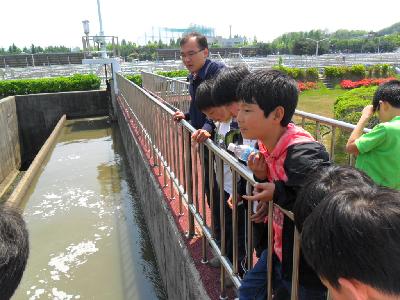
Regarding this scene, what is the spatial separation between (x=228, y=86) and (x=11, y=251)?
1529mm

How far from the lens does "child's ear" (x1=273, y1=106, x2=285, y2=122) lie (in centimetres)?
161

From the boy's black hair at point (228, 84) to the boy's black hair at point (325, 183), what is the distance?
1267mm

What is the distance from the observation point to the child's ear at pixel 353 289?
0.82 meters

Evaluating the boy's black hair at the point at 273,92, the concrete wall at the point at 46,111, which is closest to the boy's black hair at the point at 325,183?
the boy's black hair at the point at 273,92

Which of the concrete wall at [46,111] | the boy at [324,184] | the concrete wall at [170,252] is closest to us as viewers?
the boy at [324,184]

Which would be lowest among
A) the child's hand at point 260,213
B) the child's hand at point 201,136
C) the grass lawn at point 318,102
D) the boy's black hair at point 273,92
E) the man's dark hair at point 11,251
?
the grass lawn at point 318,102

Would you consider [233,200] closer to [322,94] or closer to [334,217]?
[334,217]

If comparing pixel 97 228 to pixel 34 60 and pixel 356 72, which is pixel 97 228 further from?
pixel 34 60

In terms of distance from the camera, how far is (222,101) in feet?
7.61

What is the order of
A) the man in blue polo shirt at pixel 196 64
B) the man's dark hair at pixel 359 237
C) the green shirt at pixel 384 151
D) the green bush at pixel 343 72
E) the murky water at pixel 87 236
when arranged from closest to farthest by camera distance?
the man's dark hair at pixel 359 237 → the green shirt at pixel 384 151 → the man in blue polo shirt at pixel 196 64 → the murky water at pixel 87 236 → the green bush at pixel 343 72

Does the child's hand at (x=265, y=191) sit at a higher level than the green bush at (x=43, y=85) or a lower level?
higher

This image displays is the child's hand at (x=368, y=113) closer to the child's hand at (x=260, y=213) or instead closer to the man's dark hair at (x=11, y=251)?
the child's hand at (x=260, y=213)

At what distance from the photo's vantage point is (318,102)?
13805mm

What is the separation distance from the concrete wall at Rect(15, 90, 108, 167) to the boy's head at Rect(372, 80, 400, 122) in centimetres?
1473
